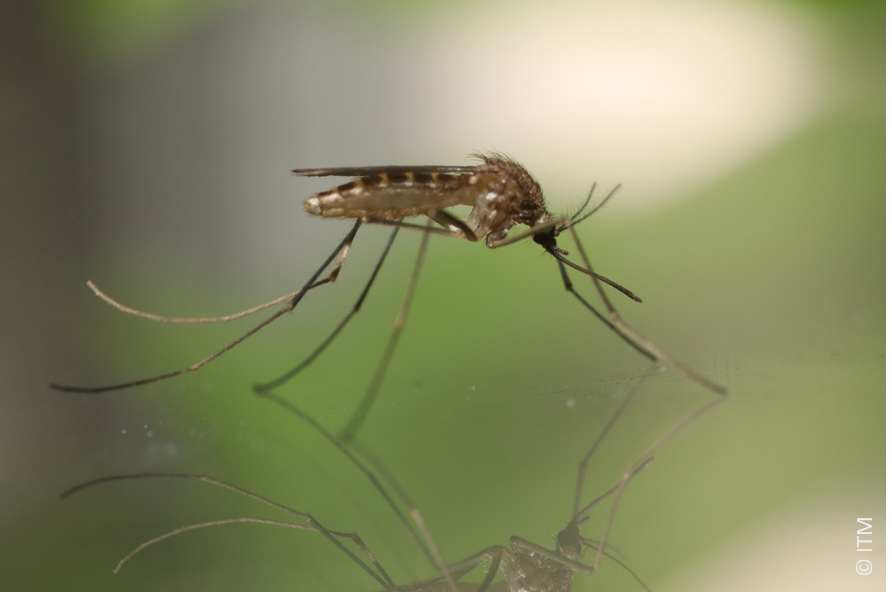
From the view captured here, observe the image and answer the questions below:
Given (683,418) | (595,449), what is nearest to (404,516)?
(595,449)

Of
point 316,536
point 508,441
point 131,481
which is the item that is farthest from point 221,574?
point 508,441

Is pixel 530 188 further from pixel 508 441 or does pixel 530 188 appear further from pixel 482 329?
pixel 508 441

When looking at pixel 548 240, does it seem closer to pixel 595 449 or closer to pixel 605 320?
pixel 605 320

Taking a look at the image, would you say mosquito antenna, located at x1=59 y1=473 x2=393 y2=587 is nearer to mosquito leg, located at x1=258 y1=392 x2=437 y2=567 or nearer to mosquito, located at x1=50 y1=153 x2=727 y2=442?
mosquito leg, located at x1=258 y1=392 x2=437 y2=567

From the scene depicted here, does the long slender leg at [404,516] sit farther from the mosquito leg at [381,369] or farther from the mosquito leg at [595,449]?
the mosquito leg at [595,449]

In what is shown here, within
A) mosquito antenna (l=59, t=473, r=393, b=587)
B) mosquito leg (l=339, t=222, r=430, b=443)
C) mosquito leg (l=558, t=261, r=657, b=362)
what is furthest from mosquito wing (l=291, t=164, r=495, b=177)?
mosquito antenna (l=59, t=473, r=393, b=587)
